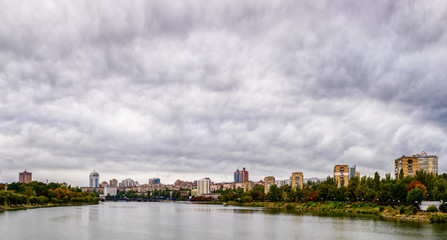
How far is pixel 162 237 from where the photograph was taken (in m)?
49.7

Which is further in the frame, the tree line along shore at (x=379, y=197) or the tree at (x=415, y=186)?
the tree at (x=415, y=186)

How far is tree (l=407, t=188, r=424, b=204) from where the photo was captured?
76812mm

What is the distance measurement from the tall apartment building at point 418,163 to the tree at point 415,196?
55.1 m

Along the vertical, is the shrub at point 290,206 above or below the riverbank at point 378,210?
below

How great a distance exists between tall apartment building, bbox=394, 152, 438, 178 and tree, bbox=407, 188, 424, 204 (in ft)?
181

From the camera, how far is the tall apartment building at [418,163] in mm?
129375

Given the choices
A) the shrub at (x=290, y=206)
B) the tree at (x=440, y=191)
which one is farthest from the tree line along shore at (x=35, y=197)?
the tree at (x=440, y=191)

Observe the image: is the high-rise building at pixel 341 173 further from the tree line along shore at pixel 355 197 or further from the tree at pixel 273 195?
the tree at pixel 273 195

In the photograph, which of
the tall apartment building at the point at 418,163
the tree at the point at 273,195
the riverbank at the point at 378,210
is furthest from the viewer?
the tree at the point at 273,195

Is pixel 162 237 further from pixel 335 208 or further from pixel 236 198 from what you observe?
pixel 236 198

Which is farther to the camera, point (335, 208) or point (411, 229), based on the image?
point (335, 208)

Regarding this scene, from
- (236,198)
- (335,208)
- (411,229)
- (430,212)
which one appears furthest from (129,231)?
(236,198)

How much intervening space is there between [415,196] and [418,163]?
220 feet

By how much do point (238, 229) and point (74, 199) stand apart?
376ft
